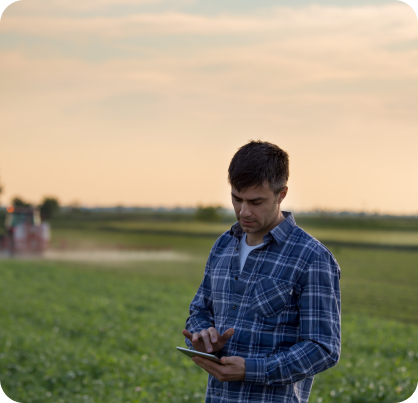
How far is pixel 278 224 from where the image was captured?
1996 millimetres

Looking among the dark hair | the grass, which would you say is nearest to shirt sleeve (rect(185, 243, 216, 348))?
the dark hair

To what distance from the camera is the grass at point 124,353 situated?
5.29 m

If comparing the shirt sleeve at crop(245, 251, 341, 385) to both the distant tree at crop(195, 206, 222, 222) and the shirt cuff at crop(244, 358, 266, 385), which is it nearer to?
the shirt cuff at crop(244, 358, 266, 385)

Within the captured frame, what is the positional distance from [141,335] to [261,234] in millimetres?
5946

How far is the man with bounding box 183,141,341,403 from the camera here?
5.99ft

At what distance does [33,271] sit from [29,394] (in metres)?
10.5

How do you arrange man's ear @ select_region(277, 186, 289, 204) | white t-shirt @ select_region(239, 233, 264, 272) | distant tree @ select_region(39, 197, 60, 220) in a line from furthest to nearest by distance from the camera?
1. distant tree @ select_region(39, 197, 60, 220)
2. white t-shirt @ select_region(239, 233, 264, 272)
3. man's ear @ select_region(277, 186, 289, 204)

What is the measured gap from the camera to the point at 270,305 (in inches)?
73.9

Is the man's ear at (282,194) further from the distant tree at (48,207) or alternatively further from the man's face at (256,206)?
the distant tree at (48,207)

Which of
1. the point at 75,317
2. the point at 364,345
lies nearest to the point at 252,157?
the point at 364,345

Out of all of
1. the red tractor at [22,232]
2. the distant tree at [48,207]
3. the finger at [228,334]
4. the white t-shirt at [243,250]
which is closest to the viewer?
the finger at [228,334]

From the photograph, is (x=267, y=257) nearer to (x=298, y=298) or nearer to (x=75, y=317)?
(x=298, y=298)

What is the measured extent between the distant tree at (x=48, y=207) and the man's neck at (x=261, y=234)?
2039 cm

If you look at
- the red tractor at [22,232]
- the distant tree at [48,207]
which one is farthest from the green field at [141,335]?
the distant tree at [48,207]
